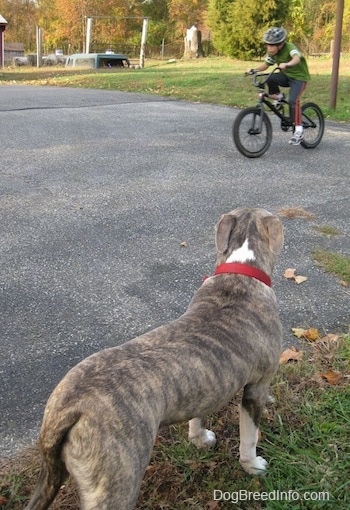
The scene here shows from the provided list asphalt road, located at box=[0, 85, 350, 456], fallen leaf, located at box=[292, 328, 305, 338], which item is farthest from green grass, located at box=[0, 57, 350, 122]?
fallen leaf, located at box=[292, 328, 305, 338]

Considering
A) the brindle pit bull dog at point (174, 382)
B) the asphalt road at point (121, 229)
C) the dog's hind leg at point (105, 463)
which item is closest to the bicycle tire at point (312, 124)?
the asphalt road at point (121, 229)

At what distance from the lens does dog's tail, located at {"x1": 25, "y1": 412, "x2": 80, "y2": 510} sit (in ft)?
5.94

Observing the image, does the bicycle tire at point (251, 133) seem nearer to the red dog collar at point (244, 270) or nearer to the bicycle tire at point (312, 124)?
the bicycle tire at point (312, 124)

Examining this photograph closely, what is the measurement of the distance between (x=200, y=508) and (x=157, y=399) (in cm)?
79

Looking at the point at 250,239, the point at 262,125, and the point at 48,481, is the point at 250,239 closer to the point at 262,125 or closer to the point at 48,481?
the point at 48,481

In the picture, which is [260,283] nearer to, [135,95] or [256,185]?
[256,185]

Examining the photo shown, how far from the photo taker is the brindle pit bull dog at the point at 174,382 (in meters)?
1.79

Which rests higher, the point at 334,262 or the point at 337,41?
the point at 337,41

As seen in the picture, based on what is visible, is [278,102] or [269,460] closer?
[269,460]

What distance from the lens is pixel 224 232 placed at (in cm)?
277

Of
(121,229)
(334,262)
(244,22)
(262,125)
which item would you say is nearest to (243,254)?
(334,262)

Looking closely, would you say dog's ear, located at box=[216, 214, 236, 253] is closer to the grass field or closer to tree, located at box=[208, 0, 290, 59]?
the grass field

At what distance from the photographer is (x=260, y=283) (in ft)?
8.71

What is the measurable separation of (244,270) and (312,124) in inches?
278
